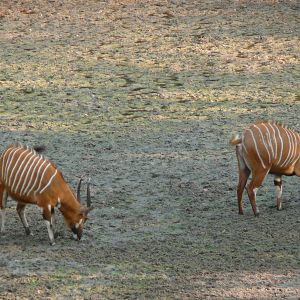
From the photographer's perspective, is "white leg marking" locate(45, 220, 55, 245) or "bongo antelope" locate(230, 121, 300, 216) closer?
"white leg marking" locate(45, 220, 55, 245)

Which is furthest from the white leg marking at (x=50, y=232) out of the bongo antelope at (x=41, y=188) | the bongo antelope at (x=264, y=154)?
the bongo antelope at (x=264, y=154)

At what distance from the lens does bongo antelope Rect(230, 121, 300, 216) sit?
26.8 feet

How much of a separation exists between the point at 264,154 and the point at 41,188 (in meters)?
1.93

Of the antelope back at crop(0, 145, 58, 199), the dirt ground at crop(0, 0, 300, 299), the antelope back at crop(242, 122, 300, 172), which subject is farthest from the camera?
the antelope back at crop(242, 122, 300, 172)

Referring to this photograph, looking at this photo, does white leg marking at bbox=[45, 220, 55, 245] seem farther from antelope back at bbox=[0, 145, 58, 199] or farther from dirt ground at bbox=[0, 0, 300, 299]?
antelope back at bbox=[0, 145, 58, 199]

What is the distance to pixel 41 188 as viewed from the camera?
7.44m

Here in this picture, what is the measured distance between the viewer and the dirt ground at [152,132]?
23.2 ft

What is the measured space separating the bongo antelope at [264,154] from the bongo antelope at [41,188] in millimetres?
1495

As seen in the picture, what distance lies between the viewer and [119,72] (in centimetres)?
1298

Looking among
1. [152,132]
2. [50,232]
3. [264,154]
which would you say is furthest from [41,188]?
[152,132]

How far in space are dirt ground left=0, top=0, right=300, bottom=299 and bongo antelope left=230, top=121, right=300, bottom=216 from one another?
0.28 m

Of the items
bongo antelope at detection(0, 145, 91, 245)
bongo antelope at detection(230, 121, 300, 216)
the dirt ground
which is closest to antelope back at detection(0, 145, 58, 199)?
bongo antelope at detection(0, 145, 91, 245)

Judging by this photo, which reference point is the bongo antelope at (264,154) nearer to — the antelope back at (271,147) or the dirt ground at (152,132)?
the antelope back at (271,147)

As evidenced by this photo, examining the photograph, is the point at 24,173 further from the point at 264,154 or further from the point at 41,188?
the point at 264,154
